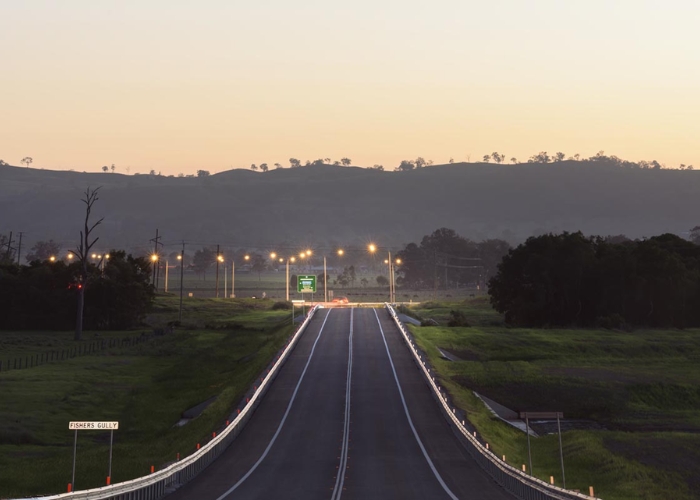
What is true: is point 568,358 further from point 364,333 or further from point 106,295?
point 106,295

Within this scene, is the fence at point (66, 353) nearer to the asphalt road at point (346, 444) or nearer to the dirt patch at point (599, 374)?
the asphalt road at point (346, 444)

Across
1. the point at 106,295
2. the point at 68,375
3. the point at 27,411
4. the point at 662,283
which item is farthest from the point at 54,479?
the point at 662,283

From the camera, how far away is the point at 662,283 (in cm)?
12006

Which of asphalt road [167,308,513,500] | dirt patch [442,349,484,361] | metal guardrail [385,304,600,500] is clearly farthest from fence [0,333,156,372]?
metal guardrail [385,304,600,500]

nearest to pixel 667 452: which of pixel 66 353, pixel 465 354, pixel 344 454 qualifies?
pixel 344 454

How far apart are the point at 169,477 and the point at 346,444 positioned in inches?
481

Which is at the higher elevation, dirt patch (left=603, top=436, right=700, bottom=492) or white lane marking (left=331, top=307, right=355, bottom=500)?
white lane marking (left=331, top=307, right=355, bottom=500)

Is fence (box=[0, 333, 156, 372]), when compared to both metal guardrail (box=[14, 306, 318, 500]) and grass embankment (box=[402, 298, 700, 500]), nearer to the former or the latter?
grass embankment (box=[402, 298, 700, 500])

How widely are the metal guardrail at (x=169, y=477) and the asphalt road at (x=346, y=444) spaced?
0.48 meters

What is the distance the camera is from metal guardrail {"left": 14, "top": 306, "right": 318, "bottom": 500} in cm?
2844

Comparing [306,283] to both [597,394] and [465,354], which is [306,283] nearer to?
[465,354]

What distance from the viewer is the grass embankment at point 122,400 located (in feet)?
137

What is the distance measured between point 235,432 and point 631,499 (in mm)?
19762

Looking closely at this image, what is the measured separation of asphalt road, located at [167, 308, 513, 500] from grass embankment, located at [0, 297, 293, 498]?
3310mm
